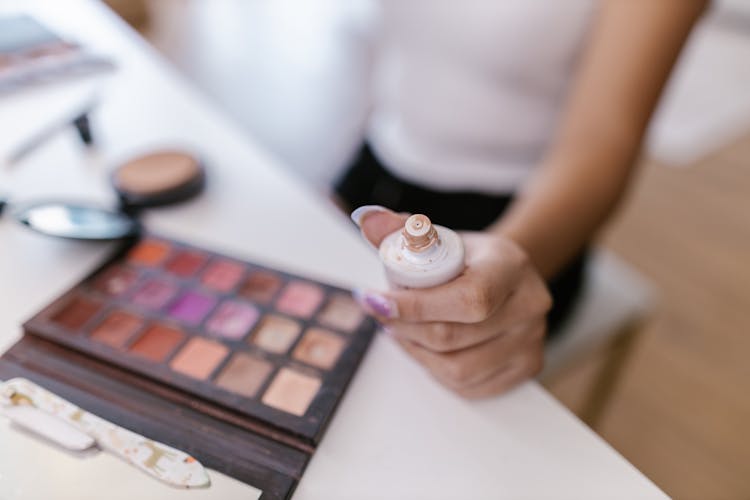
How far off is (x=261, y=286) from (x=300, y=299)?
3 cm

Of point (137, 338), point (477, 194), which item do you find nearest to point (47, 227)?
point (137, 338)

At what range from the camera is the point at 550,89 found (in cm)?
62

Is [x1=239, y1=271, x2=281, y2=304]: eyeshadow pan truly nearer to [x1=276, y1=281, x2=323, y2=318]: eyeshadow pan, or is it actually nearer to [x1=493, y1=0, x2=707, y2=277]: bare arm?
[x1=276, y1=281, x2=323, y2=318]: eyeshadow pan

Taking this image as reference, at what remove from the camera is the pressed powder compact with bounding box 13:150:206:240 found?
418mm

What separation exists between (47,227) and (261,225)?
16cm

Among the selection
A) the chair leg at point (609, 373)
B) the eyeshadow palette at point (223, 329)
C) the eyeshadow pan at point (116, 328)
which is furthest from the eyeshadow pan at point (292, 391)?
the chair leg at point (609, 373)

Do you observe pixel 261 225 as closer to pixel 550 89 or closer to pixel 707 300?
pixel 550 89

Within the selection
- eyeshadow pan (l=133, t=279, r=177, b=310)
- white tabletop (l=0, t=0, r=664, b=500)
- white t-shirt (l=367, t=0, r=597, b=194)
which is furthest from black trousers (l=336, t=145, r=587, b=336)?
eyeshadow pan (l=133, t=279, r=177, b=310)

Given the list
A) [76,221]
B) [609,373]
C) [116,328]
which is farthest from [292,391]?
[609,373]

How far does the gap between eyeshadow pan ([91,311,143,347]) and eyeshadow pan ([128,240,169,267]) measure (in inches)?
2.2

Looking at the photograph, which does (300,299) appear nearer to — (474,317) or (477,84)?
(474,317)

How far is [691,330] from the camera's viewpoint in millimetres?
1148

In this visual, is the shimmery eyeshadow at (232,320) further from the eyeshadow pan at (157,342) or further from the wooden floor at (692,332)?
the wooden floor at (692,332)

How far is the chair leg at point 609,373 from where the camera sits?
2.19 feet
